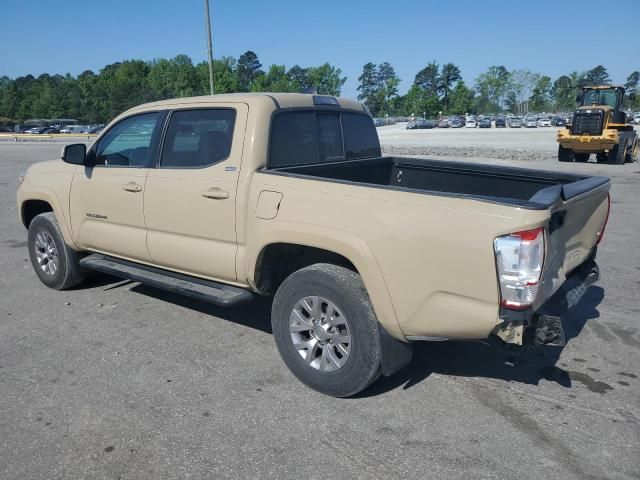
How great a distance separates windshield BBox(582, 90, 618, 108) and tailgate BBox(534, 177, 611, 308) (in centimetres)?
2154

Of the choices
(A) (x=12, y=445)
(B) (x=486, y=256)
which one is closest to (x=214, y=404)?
(A) (x=12, y=445)

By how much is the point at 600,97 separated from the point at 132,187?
2318 centimetres

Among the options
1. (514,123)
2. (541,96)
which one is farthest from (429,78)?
(514,123)

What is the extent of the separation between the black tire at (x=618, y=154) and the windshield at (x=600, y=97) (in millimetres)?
2559

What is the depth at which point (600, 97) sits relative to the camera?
2309 cm

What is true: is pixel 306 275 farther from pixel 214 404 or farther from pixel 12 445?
pixel 12 445

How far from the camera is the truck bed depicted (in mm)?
4391

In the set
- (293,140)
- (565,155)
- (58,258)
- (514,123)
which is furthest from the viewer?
(514,123)

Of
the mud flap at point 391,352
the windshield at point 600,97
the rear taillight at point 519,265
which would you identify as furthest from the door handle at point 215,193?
the windshield at point 600,97

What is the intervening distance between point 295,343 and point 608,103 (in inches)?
916

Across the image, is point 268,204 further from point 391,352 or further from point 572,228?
point 572,228

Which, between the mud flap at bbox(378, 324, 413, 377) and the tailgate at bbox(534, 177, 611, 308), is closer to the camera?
the tailgate at bbox(534, 177, 611, 308)

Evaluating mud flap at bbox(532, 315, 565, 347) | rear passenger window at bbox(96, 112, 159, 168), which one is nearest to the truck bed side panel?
mud flap at bbox(532, 315, 565, 347)

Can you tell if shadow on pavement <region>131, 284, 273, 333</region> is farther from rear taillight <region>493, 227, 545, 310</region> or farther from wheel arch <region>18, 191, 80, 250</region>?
rear taillight <region>493, 227, 545, 310</region>
